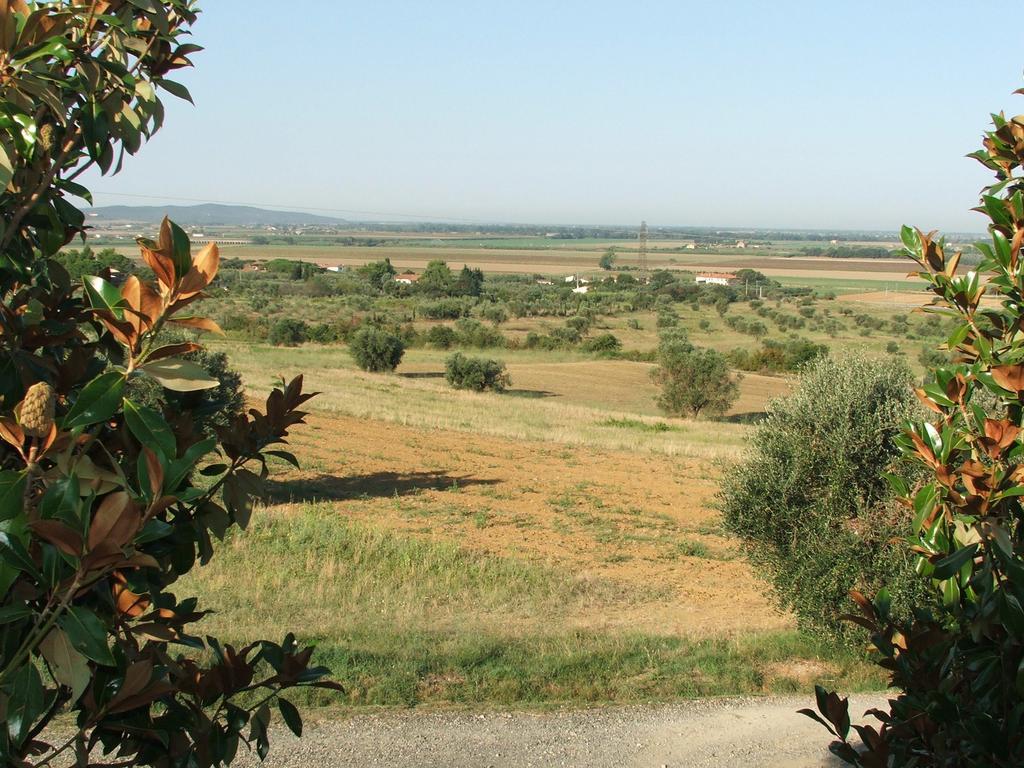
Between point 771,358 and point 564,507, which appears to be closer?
point 564,507

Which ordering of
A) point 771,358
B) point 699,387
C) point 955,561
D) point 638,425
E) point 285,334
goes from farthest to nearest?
point 285,334 < point 771,358 < point 699,387 < point 638,425 < point 955,561

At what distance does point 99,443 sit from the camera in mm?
1654

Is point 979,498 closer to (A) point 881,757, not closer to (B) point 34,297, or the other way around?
(A) point 881,757

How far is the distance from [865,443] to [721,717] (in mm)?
3175

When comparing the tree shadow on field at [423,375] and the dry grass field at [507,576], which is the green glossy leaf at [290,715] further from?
the tree shadow on field at [423,375]

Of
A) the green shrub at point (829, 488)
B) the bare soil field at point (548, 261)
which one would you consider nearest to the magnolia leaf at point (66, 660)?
the green shrub at point (829, 488)

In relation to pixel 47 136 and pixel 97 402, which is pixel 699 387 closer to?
pixel 47 136

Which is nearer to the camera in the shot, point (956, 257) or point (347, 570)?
point (956, 257)

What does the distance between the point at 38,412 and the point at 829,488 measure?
8.04 m

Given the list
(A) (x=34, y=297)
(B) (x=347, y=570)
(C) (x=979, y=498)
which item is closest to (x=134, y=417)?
(A) (x=34, y=297)

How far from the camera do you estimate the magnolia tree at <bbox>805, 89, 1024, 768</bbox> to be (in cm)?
203

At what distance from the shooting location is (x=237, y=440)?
2100mm

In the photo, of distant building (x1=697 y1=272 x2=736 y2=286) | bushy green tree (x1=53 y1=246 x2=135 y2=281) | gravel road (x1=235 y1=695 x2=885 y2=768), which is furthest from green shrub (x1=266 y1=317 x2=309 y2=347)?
distant building (x1=697 y1=272 x2=736 y2=286)

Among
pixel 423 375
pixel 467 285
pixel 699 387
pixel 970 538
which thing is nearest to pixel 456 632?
pixel 970 538
